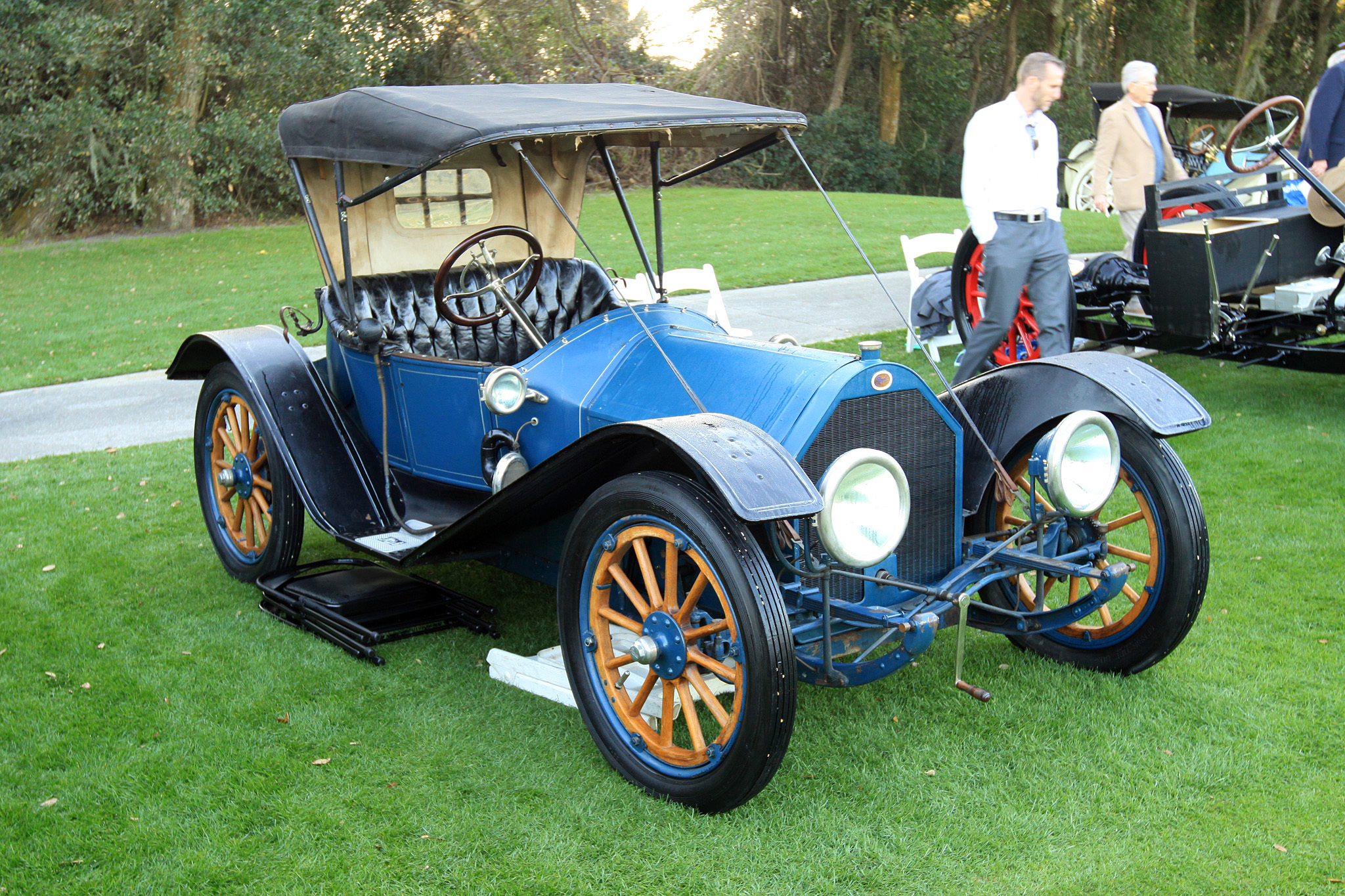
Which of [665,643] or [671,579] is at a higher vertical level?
[671,579]

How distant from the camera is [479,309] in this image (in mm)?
5117

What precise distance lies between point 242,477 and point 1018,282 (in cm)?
400

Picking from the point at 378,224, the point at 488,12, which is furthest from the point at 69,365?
the point at 488,12

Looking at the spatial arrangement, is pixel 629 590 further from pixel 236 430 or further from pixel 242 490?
pixel 236 430

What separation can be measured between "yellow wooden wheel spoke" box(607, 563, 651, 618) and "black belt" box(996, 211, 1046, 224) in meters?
3.77

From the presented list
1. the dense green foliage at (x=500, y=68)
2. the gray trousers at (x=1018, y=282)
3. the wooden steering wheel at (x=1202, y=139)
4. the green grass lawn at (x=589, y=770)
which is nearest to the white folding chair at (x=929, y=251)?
the gray trousers at (x=1018, y=282)

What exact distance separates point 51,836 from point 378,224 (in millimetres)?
2901

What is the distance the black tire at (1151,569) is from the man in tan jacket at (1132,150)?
428cm

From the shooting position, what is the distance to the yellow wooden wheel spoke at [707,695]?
2928 mm

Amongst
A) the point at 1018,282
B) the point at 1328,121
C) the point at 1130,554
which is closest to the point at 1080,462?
the point at 1130,554

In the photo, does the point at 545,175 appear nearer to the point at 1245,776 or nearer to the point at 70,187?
the point at 1245,776

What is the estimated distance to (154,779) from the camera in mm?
3242

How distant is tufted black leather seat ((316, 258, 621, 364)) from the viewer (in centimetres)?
493

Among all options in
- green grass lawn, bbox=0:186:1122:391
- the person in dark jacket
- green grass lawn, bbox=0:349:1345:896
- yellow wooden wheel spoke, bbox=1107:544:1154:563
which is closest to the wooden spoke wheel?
the person in dark jacket
